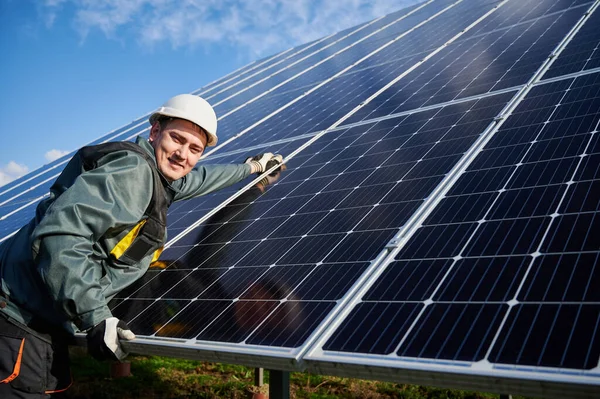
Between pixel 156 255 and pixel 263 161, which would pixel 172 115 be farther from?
pixel 263 161

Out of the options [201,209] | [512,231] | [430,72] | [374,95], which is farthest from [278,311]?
[430,72]

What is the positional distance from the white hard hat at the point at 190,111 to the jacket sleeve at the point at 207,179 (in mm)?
1115

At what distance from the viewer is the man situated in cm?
443

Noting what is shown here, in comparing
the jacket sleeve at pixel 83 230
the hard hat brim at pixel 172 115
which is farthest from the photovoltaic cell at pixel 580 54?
the jacket sleeve at pixel 83 230

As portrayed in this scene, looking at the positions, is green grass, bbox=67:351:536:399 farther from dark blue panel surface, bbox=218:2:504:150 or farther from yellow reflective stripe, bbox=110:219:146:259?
yellow reflective stripe, bbox=110:219:146:259

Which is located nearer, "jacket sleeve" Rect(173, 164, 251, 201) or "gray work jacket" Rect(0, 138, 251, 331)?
"gray work jacket" Rect(0, 138, 251, 331)

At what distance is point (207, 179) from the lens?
7141 mm

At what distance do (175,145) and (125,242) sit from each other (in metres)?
1.05

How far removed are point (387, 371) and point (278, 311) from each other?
50.2 inches

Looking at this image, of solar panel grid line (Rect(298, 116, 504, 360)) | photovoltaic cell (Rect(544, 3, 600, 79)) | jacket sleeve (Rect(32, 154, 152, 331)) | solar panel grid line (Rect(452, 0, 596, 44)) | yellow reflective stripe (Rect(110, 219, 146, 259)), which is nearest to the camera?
solar panel grid line (Rect(298, 116, 504, 360))

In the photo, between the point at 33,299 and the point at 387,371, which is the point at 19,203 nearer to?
the point at 33,299

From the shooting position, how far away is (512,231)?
4.21m

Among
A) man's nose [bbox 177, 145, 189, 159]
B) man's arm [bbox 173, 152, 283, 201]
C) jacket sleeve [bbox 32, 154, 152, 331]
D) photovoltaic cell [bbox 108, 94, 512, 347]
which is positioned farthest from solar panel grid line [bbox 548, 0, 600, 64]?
jacket sleeve [bbox 32, 154, 152, 331]

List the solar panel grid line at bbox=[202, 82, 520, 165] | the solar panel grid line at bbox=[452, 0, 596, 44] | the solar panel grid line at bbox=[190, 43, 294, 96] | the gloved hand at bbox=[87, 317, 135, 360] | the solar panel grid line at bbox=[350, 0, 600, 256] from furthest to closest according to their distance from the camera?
the solar panel grid line at bbox=[190, 43, 294, 96], the solar panel grid line at bbox=[452, 0, 596, 44], the solar panel grid line at bbox=[202, 82, 520, 165], the solar panel grid line at bbox=[350, 0, 600, 256], the gloved hand at bbox=[87, 317, 135, 360]
